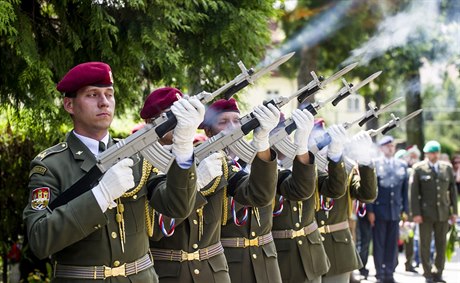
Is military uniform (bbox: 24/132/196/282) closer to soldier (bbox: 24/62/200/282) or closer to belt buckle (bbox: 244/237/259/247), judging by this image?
soldier (bbox: 24/62/200/282)

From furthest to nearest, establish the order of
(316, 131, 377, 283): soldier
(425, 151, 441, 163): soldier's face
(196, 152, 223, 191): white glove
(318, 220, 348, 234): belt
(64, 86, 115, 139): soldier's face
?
(425, 151, 441, 163): soldier's face < (318, 220, 348, 234): belt < (316, 131, 377, 283): soldier < (196, 152, 223, 191): white glove < (64, 86, 115, 139): soldier's face

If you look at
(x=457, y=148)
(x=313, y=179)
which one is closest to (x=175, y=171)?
(x=313, y=179)

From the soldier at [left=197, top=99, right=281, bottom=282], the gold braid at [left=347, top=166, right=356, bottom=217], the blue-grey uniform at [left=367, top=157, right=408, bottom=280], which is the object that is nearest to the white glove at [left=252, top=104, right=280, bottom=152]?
the soldier at [left=197, top=99, right=281, bottom=282]

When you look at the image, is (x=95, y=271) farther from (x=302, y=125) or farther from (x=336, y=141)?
(x=336, y=141)

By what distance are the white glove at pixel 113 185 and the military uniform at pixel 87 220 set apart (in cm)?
3

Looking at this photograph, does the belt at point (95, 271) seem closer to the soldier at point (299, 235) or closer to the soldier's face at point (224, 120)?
the soldier's face at point (224, 120)

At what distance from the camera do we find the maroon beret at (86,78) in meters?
4.21

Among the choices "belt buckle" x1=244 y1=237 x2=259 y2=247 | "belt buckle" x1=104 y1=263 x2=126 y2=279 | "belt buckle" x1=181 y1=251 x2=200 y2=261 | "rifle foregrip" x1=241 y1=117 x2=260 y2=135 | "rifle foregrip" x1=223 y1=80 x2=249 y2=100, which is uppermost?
"rifle foregrip" x1=223 y1=80 x2=249 y2=100

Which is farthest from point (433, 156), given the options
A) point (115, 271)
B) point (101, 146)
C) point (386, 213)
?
point (115, 271)

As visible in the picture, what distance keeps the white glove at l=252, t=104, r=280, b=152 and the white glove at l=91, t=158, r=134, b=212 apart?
1230 mm

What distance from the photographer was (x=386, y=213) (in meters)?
12.0

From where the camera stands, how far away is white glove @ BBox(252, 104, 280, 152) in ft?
16.3

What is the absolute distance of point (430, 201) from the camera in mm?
12156

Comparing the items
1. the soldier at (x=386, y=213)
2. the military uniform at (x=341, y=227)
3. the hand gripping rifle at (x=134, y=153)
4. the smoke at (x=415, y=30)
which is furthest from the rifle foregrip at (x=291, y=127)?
the smoke at (x=415, y=30)
